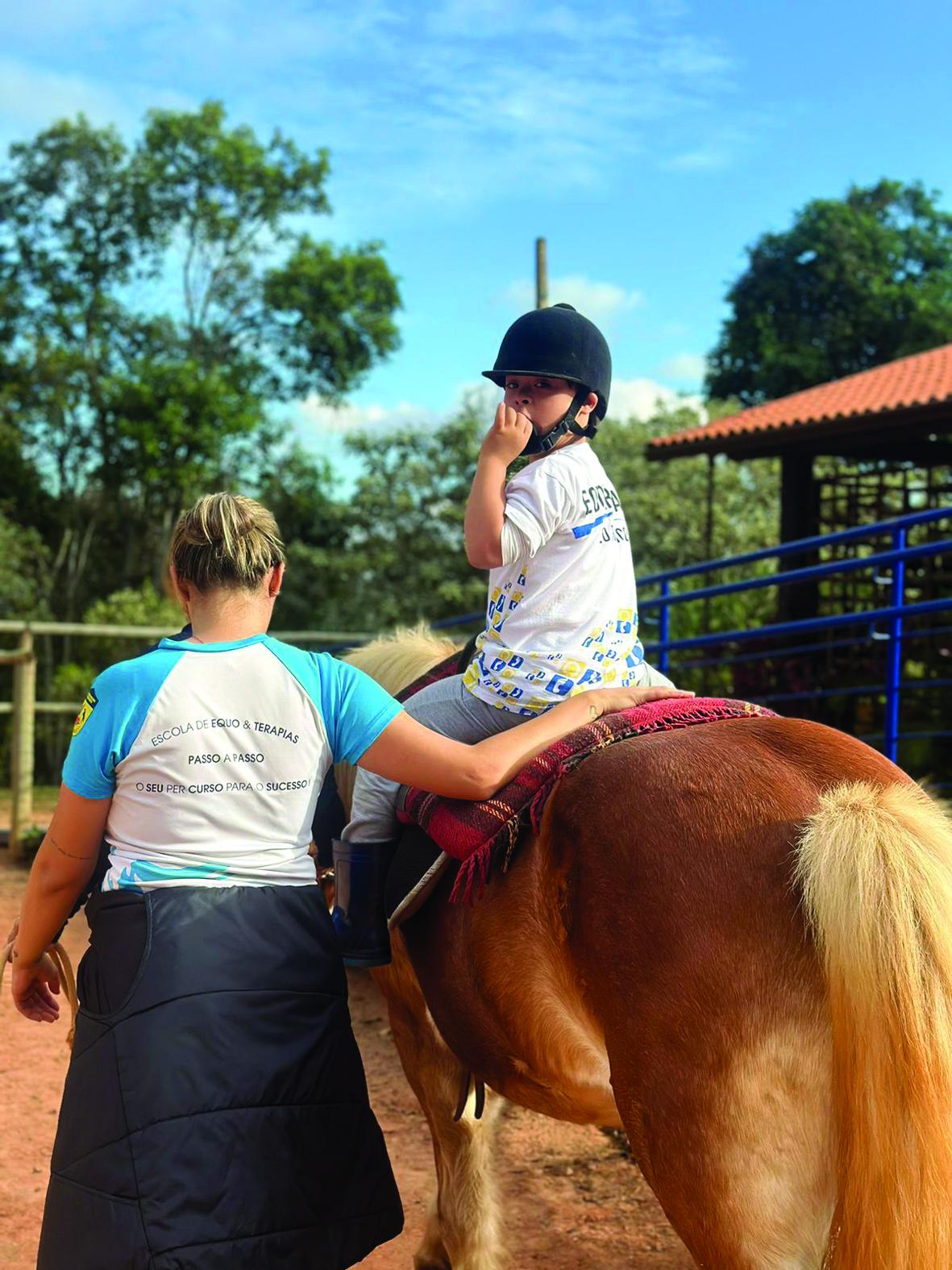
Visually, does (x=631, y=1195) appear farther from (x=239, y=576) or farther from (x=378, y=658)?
(x=239, y=576)

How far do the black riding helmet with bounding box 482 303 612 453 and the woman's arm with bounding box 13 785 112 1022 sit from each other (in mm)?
1148

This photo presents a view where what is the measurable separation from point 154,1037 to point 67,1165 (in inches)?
9.8

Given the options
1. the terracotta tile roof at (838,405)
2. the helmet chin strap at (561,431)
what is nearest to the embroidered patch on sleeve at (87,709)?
the helmet chin strap at (561,431)

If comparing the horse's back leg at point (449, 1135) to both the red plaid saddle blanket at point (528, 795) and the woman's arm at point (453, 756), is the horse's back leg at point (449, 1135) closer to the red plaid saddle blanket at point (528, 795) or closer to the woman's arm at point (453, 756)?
the red plaid saddle blanket at point (528, 795)

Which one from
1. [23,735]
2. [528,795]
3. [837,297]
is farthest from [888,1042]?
[837,297]

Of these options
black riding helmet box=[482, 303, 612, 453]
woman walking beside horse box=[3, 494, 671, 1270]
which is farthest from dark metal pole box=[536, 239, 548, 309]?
woman walking beside horse box=[3, 494, 671, 1270]

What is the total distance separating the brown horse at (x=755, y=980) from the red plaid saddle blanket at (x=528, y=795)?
1.7 inches

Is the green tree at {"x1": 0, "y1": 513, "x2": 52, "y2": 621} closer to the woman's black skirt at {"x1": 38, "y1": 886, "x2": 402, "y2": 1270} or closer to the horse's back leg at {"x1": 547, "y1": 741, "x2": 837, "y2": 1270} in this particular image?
the woman's black skirt at {"x1": 38, "y1": 886, "x2": 402, "y2": 1270}

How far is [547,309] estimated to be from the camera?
7.77 ft

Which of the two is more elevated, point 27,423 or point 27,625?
point 27,423

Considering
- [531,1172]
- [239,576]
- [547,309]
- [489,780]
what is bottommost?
[531,1172]

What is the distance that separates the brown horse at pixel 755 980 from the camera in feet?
4.83

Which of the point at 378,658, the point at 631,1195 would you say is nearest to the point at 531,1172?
the point at 631,1195

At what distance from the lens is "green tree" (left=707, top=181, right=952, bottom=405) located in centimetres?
3253
